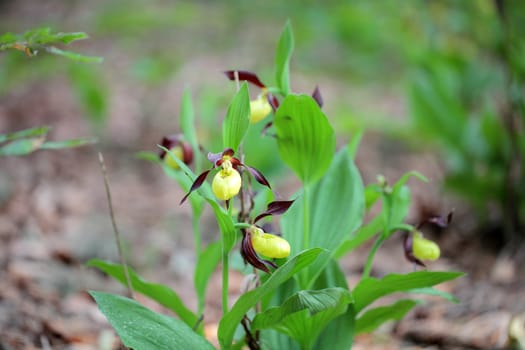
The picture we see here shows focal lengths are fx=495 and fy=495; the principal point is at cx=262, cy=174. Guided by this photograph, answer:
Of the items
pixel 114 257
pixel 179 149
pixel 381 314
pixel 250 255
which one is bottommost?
pixel 114 257

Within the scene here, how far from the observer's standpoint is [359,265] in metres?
2.05

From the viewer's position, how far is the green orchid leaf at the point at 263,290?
0.79 meters

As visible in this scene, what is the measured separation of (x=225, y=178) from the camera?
2.59 feet

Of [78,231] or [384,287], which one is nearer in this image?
[384,287]

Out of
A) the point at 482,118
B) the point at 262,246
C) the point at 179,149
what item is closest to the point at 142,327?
the point at 262,246

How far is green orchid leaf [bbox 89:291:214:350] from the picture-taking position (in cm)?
83

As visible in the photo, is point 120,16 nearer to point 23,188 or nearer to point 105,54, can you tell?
point 105,54

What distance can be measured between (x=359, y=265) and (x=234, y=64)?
8.46 feet

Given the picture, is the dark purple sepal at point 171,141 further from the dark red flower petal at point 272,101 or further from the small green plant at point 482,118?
the small green plant at point 482,118

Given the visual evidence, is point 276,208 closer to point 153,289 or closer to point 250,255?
point 250,255

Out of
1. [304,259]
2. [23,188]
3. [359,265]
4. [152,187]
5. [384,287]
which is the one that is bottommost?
[359,265]

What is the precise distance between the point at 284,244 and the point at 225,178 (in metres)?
0.15

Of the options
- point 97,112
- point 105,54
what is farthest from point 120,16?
point 97,112

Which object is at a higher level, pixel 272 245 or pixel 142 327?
pixel 272 245
